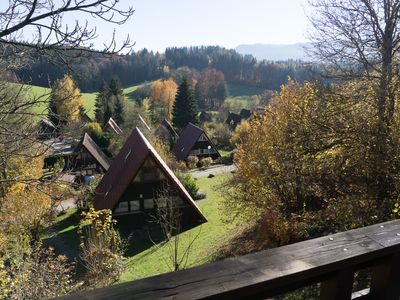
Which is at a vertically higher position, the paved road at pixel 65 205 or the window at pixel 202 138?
the window at pixel 202 138

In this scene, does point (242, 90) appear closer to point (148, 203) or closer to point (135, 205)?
point (148, 203)

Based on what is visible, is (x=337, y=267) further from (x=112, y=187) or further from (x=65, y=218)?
(x=65, y=218)

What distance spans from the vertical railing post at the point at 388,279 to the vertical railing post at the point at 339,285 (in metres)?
0.36

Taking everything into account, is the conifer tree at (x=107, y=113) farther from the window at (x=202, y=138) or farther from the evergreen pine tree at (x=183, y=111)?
the window at (x=202, y=138)

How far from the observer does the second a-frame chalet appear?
77.3 ft

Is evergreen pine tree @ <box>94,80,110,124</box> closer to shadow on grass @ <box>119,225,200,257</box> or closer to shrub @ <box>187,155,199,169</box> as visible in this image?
shrub @ <box>187,155,199,169</box>

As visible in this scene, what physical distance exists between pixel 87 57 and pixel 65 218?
2520cm

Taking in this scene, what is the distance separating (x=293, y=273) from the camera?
64.2 inches

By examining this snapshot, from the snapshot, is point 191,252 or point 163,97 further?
point 163,97

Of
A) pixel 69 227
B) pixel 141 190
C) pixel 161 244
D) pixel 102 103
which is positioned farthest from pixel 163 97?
pixel 161 244

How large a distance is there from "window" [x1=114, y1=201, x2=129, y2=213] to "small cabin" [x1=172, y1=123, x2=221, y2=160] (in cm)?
2373

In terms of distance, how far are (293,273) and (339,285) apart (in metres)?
0.43

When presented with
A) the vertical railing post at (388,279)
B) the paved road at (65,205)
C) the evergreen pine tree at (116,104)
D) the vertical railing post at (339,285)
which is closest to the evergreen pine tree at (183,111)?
the evergreen pine tree at (116,104)

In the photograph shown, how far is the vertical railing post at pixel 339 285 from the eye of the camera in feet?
6.15
